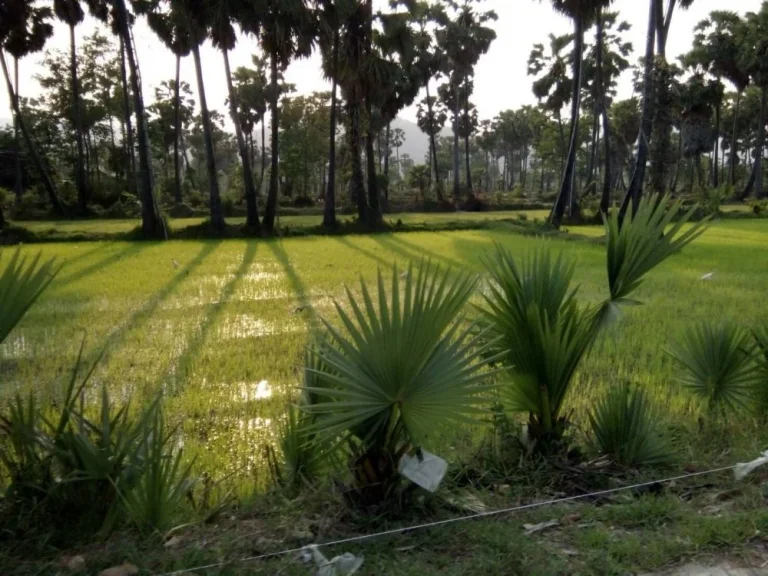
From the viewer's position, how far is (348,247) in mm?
18688

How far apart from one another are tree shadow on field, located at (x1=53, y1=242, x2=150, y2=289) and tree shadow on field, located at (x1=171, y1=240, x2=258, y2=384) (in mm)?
2933

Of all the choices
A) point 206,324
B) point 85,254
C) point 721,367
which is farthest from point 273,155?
point 721,367

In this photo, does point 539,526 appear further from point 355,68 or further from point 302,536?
point 355,68

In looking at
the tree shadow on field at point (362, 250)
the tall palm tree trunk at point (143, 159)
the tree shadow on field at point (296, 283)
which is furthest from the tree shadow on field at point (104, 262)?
the tree shadow on field at point (362, 250)

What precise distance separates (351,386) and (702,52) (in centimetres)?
4592

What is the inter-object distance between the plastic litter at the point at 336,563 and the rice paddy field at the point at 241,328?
1173 mm

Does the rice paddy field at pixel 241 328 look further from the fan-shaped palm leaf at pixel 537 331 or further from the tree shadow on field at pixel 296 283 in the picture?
the fan-shaped palm leaf at pixel 537 331

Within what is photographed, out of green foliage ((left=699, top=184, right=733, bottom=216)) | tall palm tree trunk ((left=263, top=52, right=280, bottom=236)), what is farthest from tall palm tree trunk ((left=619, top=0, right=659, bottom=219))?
tall palm tree trunk ((left=263, top=52, right=280, bottom=236))

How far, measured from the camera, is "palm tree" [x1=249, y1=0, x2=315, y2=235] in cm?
2122

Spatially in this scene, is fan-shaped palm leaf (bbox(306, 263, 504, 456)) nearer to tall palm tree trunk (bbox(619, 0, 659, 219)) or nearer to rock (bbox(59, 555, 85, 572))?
rock (bbox(59, 555, 85, 572))

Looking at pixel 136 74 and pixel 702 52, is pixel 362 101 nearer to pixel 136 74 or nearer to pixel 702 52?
pixel 136 74

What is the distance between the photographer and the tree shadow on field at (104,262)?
12.4 meters

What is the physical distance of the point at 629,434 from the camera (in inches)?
144

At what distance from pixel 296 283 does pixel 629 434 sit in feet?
29.5
